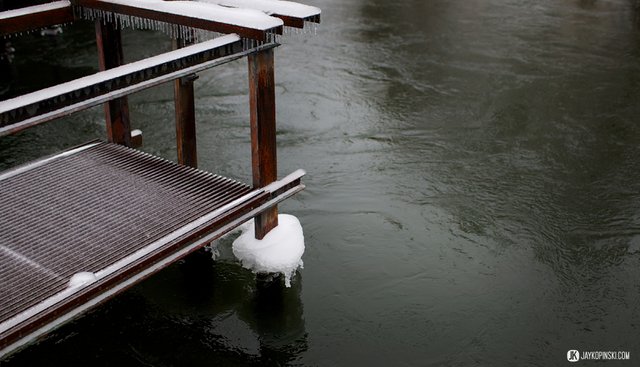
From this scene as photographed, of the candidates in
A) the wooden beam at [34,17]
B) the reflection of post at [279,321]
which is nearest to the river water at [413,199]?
the reflection of post at [279,321]

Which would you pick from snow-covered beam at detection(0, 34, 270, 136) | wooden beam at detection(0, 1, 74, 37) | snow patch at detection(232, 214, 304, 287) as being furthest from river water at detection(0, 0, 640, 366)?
wooden beam at detection(0, 1, 74, 37)

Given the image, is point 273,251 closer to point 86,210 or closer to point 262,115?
point 262,115

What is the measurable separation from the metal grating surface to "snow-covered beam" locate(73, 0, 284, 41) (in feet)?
3.31

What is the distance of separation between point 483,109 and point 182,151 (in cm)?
427

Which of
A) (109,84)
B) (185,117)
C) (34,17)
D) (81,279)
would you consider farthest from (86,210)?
(34,17)

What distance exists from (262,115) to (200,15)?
0.71 metres

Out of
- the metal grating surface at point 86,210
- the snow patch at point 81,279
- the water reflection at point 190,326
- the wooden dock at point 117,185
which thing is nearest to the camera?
the wooden dock at point 117,185

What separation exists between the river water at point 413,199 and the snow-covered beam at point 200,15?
197cm

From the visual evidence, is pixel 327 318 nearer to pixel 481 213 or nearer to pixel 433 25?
pixel 481 213

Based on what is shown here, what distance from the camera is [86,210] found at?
417cm

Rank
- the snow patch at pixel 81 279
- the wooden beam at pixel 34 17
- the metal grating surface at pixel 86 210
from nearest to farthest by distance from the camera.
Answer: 1. the snow patch at pixel 81 279
2. the metal grating surface at pixel 86 210
3. the wooden beam at pixel 34 17

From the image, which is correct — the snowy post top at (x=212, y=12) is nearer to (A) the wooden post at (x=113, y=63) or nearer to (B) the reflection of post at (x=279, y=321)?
(A) the wooden post at (x=113, y=63)

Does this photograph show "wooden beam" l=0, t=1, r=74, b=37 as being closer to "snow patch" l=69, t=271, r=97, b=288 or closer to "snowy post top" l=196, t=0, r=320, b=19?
"snowy post top" l=196, t=0, r=320, b=19

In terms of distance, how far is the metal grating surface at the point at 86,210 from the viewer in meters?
3.61
